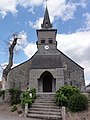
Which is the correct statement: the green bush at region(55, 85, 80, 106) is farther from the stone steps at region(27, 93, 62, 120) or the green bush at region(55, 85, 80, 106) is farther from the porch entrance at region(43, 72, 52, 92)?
the porch entrance at region(43, 72, 52, 92)

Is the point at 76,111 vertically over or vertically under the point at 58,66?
under

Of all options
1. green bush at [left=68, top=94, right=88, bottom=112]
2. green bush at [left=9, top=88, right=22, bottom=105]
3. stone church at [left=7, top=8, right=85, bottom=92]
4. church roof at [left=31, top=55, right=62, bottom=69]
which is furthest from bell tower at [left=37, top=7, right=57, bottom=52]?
green bush at [left=68, top=94, right=88, bottom=112]

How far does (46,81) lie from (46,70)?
2.76 metres

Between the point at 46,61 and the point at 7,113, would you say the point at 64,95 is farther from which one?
the point at 46,61

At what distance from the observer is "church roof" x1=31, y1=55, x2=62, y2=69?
95.1ft

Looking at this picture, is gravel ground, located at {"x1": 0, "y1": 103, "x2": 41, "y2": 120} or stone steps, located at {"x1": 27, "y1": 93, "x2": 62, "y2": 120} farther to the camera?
gravel ground, located at {"x1": 0, "y1": 103, "x2": 41, "y2": 120}

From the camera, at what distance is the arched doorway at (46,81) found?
30.1 meters

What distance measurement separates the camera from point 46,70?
28781mm

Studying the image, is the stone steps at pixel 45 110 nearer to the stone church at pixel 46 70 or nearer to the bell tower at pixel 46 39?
the stone church at pixel 46 70

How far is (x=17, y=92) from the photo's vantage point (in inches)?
734

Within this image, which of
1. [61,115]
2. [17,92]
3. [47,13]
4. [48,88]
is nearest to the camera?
[61,115]

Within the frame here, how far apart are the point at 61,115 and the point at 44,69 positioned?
50.7ft

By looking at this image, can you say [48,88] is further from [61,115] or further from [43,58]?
[61,115]

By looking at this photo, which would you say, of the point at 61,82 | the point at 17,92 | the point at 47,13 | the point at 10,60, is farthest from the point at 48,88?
the point at 47,13
